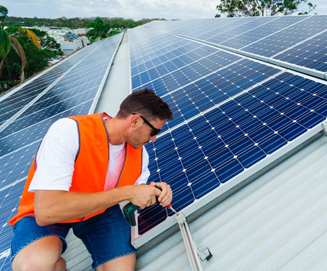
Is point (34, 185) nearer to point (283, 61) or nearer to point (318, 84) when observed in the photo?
point (318, 84)

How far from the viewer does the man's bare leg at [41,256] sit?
6.98 ft

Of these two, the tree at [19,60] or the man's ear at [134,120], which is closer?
the man's ear at [134,120]

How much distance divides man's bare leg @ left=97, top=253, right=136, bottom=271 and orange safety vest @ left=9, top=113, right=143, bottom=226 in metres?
0.88

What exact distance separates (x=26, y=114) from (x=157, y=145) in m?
7.53

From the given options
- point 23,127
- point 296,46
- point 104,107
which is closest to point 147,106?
point 104,107

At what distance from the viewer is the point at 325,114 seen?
302 centimetres

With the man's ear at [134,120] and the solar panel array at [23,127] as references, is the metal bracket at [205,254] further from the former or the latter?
the solar panel array at [23,127]

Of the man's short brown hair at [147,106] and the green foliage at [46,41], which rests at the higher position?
the green foliage at [46,41]

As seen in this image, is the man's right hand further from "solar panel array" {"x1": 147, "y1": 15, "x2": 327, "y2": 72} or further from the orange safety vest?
"solar panel array" {"x1": 147, "y1": 15, "x2": 327, "y2": 72}

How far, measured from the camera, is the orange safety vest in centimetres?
230

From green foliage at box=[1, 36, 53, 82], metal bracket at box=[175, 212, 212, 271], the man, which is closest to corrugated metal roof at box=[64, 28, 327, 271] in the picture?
metal bracket at box=[175, 212, 212, 271]

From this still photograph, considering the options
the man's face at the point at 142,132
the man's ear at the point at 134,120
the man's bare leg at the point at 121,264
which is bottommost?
the man's bare leg at the point at 121,264

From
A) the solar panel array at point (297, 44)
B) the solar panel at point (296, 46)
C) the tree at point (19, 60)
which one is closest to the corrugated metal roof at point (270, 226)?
the solar panel at point (296, 46)

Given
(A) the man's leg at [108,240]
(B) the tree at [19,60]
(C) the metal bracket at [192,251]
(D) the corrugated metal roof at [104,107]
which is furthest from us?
(B) the tree at [19,60]
